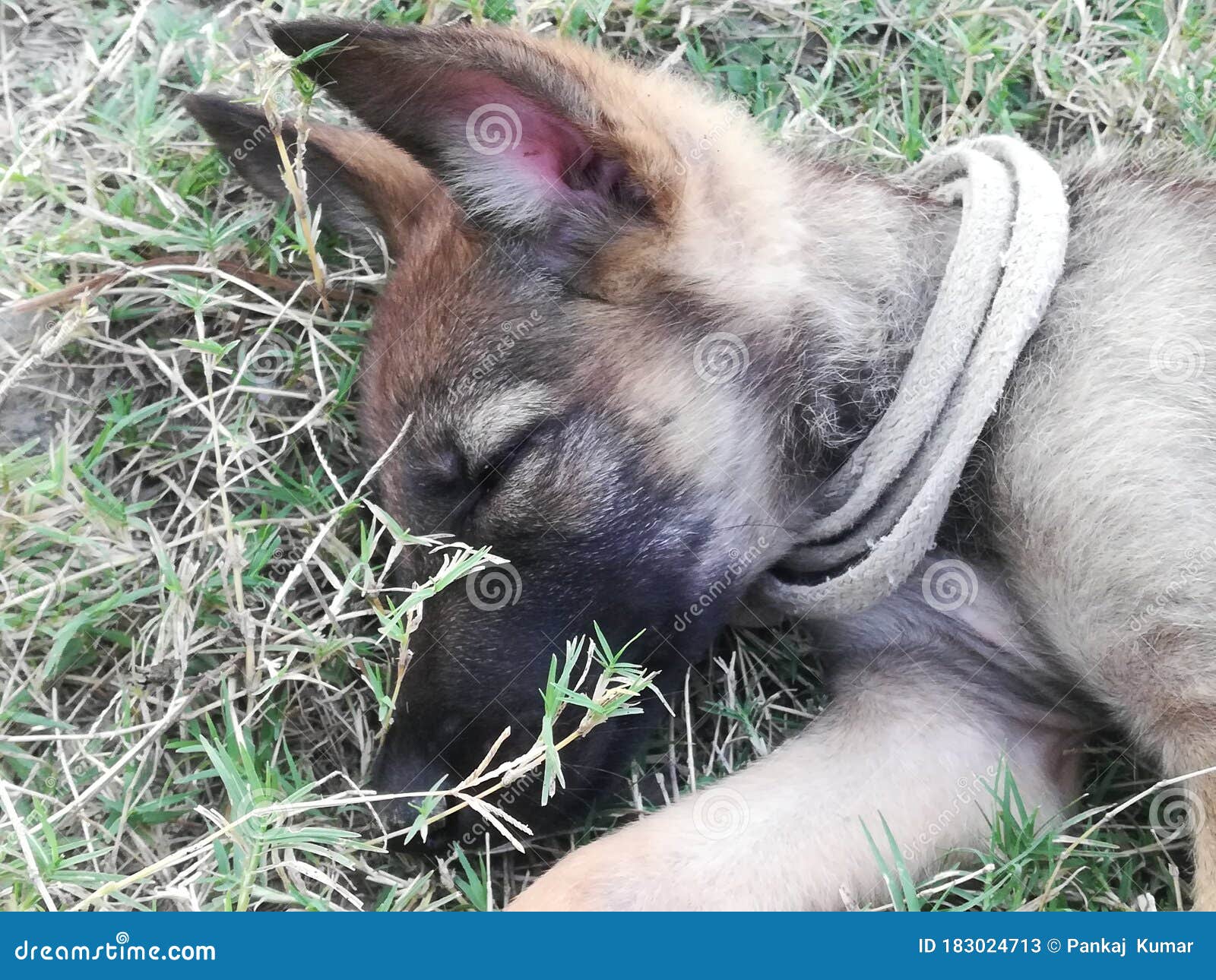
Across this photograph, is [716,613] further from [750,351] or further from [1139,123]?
[1139,123]

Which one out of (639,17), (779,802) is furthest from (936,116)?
(779,802)

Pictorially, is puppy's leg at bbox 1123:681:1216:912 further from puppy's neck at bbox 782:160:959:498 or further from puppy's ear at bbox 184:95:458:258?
puppy's ear at bbox 184:95:458:258

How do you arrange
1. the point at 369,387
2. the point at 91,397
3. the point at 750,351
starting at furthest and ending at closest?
the point at 91,397 < the point at 369,387 < the point at 750,351

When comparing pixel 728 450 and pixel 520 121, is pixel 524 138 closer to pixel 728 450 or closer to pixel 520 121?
pixel 520 121

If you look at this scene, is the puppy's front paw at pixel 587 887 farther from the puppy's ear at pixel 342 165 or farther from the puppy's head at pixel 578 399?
the puppy's ear at pixel 342 165

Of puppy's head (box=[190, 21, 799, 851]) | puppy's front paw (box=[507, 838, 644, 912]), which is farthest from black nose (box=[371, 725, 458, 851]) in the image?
puppy's front paw (box=[507, 838, 644, 912])

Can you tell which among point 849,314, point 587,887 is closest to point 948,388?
point 849,314
